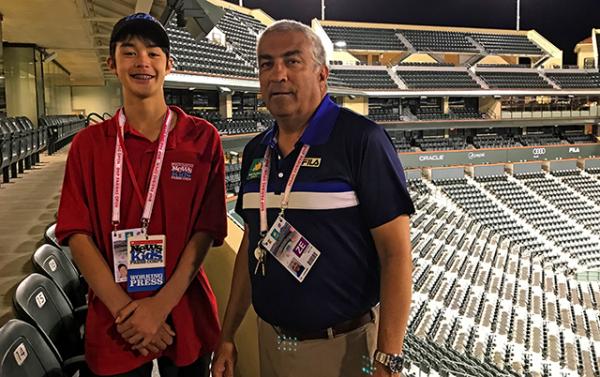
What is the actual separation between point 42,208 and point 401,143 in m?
24.5

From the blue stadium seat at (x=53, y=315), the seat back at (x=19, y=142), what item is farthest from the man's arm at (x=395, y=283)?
→ the seat back at (x=19, y=142)

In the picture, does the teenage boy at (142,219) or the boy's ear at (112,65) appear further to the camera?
the boy's ear at (112,65)

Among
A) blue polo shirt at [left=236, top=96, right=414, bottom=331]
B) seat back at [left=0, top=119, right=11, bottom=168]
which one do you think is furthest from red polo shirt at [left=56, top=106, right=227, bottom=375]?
seat back at [left=0, top=119, right=11, bottom=168]

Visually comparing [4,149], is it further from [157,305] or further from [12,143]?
[157,305]

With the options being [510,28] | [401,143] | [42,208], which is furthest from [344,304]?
[510,28]

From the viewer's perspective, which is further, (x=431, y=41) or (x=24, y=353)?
(x=431, y=41)

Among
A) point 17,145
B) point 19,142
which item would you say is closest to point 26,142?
point 19,142

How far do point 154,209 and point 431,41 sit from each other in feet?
117

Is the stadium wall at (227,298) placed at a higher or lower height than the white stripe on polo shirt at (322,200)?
lower

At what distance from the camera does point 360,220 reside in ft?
5.09

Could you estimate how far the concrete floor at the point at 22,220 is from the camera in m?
2.98

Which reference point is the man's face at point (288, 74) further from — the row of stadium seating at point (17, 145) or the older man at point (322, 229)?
the row of stadium seating at point (17, 145)

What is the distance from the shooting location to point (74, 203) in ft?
5.36

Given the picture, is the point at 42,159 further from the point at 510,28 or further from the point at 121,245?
the point at 510,28
